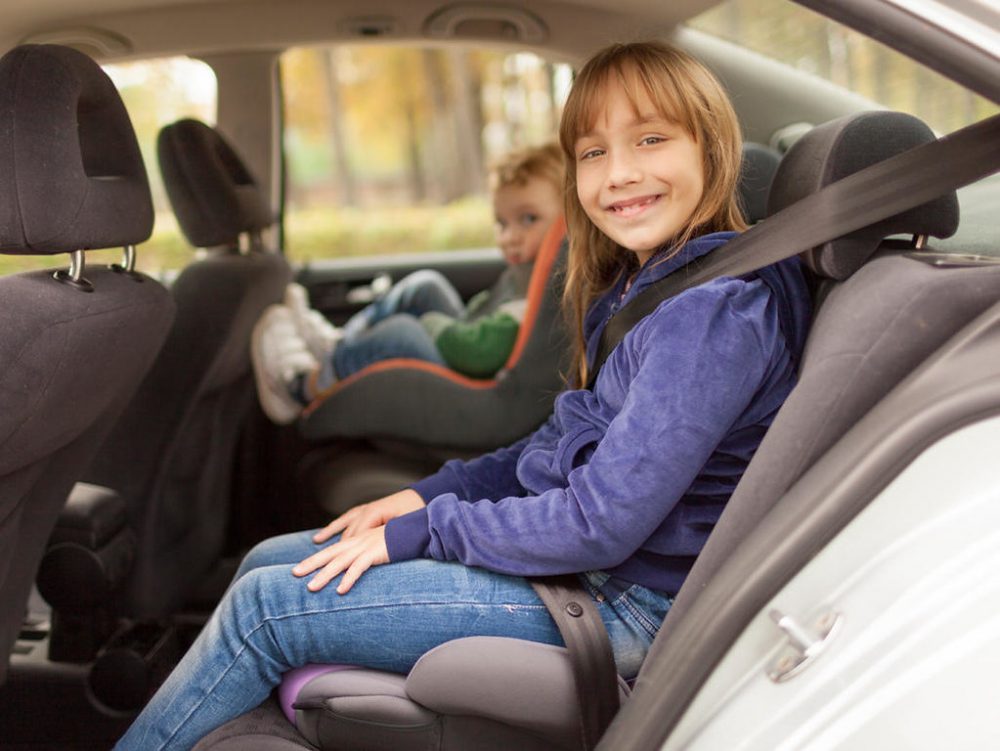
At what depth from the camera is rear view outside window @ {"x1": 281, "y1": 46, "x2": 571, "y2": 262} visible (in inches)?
141

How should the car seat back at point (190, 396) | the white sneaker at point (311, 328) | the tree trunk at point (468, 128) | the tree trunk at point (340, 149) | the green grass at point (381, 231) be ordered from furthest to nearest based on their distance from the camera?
the tree trunk at point (340, 149) → the tree trunk at point (468, 128) → the green grass at point (381, 231) → the white sneaker at point (311, 328) → the car seat back at point (190, 396)

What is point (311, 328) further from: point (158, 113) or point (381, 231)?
point (381, 231)

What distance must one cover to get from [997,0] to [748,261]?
1.37 ft

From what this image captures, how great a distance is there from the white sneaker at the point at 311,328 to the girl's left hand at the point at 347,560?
143 centimetres

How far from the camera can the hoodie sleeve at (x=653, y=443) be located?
1292mm

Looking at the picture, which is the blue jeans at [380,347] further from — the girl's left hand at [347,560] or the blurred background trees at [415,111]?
the girl's left hand at [347,560]

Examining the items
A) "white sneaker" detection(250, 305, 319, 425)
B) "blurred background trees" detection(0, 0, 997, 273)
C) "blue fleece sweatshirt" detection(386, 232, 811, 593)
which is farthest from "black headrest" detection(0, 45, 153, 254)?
"white sneaker" detection(250, 305, 319, 425)

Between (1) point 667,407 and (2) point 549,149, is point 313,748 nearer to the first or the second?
(1) point 667,407

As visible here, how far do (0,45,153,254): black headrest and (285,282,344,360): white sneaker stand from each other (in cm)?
123

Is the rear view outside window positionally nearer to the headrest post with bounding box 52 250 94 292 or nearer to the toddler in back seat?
the toddler in back seat

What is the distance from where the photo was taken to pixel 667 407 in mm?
1292

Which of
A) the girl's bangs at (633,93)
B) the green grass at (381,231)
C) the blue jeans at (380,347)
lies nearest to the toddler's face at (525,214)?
the blue jeans at (380,347)

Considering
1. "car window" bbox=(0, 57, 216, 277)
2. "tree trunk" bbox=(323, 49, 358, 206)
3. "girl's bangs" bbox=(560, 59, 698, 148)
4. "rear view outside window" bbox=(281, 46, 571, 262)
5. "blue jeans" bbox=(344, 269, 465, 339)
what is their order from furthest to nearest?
"tree trunk" bbox=(323, 49, 358, 206), "rear view outside window" bbox=(281, 46, 571, 262), "blue jeans" bbox=(344, 269, 465, 339), "car window" bbox=(0, 57, 216, 277), "girl's bangs" bbox=(560, 59, 698, 148)

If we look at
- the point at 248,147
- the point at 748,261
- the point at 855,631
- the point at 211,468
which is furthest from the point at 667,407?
the point at 248,147
